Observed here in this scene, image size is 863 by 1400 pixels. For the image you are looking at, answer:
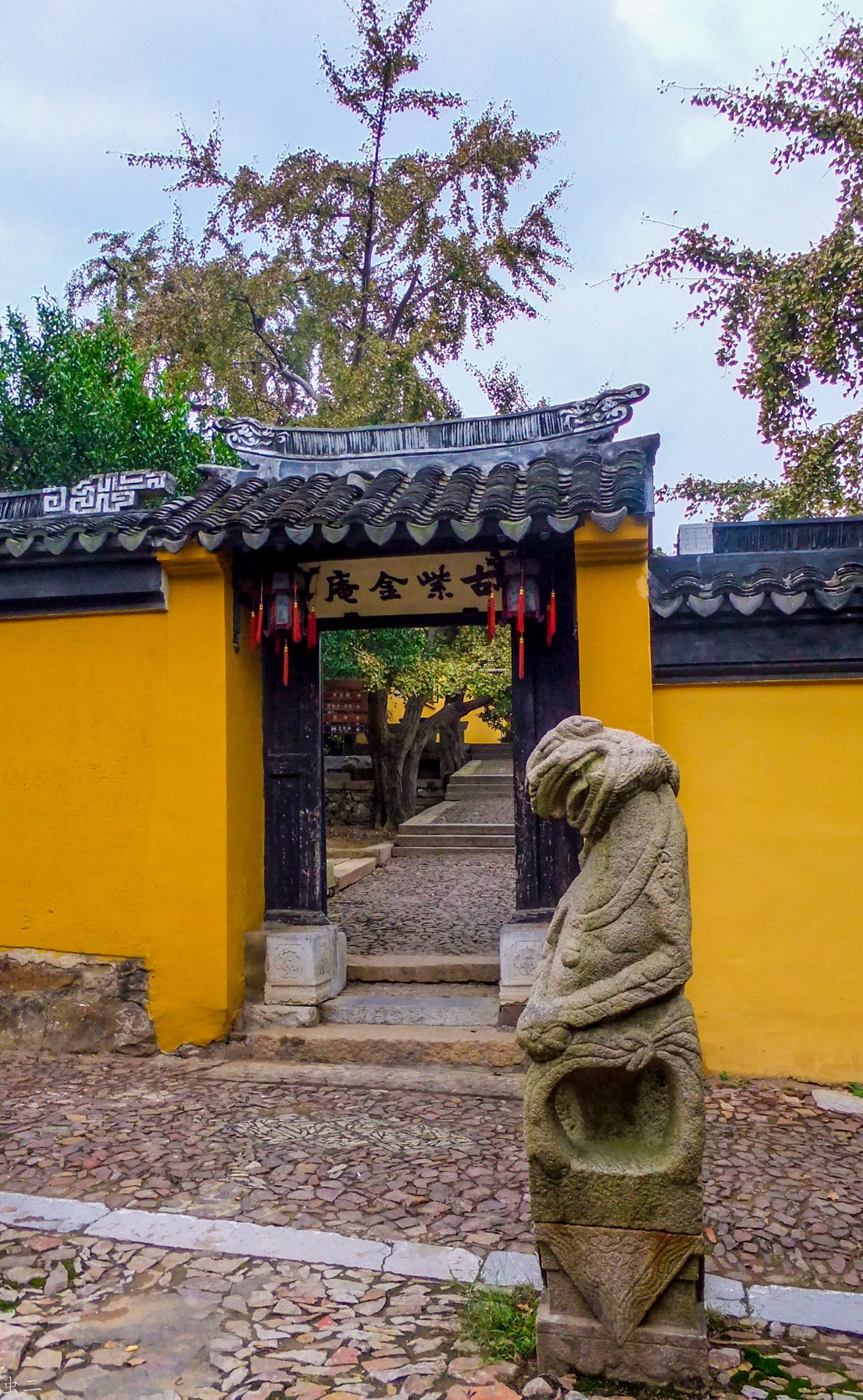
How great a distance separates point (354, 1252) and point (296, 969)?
2.75 metres

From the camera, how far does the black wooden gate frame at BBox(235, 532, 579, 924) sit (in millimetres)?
5910

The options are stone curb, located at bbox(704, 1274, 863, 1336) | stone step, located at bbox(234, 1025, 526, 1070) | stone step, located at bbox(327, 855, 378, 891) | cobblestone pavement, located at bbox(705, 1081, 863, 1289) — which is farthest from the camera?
stone step, located at bbox(327, 855, 378, 891)

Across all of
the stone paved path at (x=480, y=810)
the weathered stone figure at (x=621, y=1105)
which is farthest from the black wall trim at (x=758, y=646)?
the stone paved path at (x=480, y=810)

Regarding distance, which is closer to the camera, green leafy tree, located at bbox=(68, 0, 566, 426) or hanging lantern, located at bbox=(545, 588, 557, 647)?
hanging lantern, located at bbox=(545, 588, 557, 647)

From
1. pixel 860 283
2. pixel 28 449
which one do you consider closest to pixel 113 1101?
pixel 28 449

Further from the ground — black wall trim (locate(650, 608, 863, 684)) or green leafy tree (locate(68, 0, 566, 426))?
green leafy tree (locate(68, 0, 566, 426))

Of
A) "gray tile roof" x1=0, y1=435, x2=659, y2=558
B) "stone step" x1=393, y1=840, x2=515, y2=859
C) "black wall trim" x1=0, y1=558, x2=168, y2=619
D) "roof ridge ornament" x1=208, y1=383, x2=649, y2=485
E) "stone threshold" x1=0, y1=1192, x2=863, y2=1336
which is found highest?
"roof ridge ornament" x1=208, y1=383, x2=649, y2=485

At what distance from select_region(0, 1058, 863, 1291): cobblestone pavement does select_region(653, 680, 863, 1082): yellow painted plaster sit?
36 cm

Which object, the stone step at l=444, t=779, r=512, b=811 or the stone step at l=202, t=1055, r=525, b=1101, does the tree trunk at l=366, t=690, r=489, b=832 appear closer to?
the stone step at l=444, t=779, r=512, b=811

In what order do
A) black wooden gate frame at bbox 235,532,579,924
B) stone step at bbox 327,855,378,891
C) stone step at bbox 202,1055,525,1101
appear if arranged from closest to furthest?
1. stone step at bbox 202,1055,525,1101
2. black wooden gate frame at bbox 235,532,579,924
3. stone step at bbox 327,855,378,891

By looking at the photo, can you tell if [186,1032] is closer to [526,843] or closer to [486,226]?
[526,843]

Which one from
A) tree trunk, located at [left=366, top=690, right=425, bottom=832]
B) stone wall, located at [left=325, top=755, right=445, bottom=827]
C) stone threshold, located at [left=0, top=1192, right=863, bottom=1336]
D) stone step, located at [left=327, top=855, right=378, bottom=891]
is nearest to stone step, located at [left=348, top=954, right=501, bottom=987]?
stone threshold, located at [left=0, top=1192, right=863, bottom=1336]

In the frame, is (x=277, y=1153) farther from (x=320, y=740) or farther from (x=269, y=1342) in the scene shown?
(x=320, y=740)

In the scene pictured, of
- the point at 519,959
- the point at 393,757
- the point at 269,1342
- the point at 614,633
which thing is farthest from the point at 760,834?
the point at 393,757
